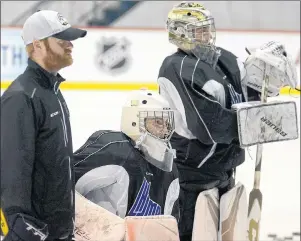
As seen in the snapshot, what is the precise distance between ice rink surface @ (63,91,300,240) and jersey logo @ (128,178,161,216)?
65.4 inches

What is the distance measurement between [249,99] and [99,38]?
2.55m

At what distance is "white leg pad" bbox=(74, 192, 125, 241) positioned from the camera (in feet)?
7.11

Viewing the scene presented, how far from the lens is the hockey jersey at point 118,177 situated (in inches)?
91.4

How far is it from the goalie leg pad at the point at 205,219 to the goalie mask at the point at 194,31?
1.55 ft

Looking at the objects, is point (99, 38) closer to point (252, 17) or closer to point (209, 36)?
point (252, 17)

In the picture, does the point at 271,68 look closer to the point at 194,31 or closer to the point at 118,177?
the point at 194,31

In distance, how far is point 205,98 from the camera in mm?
2857

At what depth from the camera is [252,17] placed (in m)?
6.24

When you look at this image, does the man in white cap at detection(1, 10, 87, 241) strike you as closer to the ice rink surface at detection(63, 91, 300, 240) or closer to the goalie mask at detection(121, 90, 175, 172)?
the goalie mask at detection(121, 90, 175, 172)

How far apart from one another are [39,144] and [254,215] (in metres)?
1.34

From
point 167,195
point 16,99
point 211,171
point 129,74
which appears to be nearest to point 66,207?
point 16,99

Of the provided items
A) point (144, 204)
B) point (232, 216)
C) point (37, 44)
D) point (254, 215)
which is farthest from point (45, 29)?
point (254, 215)

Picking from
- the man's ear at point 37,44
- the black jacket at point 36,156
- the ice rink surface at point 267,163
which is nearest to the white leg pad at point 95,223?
the black jacket at point 36,156

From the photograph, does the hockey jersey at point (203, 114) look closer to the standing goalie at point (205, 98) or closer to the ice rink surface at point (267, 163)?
the standing goalie at point (205, 98)
